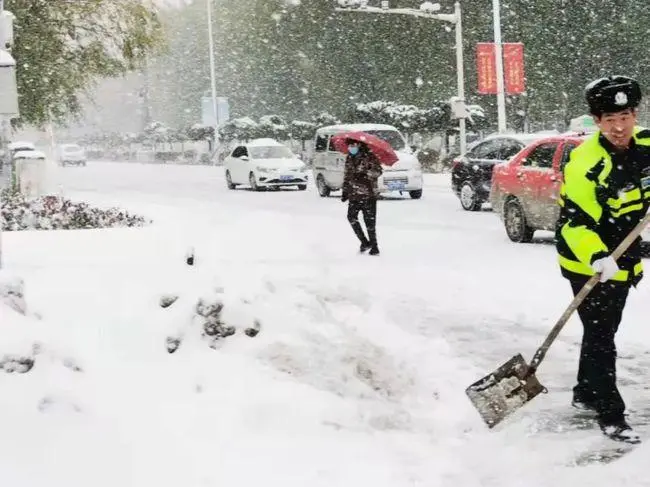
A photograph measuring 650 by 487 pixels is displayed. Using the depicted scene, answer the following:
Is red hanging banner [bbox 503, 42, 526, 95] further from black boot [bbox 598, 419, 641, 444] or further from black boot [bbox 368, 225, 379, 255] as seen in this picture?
black boot [bbox 598, 419, 641, 444]

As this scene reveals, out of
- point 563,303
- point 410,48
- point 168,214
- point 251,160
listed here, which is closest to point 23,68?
point 168,214

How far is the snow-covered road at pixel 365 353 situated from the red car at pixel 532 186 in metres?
1.42

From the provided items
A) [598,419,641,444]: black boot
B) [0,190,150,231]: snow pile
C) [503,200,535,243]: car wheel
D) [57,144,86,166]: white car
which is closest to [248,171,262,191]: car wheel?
[0,190,150,231]: snow pile

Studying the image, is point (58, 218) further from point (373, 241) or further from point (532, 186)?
point (532, 186)

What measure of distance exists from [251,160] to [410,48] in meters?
17.8

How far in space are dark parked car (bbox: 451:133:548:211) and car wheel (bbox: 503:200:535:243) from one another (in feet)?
13.3

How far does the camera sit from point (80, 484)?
4.41 meters

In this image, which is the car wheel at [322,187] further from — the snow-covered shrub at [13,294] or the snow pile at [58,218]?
the snow-covered shrub at [13,294]

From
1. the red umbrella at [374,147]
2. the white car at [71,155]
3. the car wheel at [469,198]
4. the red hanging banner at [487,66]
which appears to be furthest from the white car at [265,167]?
the white car at [71,155]

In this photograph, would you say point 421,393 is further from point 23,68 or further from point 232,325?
point 23,68

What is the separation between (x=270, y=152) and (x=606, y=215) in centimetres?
2521

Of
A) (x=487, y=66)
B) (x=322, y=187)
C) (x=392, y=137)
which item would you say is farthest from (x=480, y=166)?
(x=487, y=66)

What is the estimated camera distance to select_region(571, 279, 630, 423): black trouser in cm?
500

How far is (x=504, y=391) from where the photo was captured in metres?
5.23
